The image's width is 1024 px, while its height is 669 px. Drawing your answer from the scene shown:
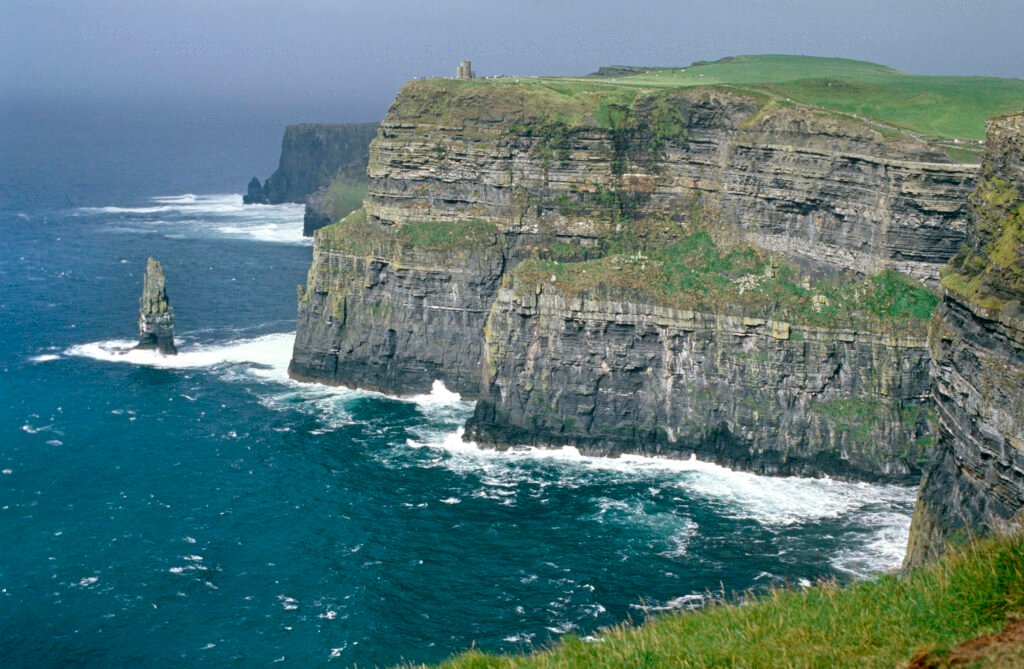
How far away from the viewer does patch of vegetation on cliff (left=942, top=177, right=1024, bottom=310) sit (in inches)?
1122

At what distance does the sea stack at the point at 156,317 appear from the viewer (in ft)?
340

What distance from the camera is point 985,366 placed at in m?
28.3

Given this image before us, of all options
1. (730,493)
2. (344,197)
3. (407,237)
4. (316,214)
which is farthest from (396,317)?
(316,214)

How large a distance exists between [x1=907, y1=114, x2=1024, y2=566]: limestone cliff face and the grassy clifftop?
58.4m

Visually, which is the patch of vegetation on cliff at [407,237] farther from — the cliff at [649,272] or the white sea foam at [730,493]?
the white sea foam at [730,493]

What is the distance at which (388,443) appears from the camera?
8188cm

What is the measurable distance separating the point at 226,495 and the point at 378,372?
2627cm

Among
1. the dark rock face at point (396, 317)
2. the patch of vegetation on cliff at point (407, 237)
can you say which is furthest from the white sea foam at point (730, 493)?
the patch of vegetation on cliff at point (407, 237)

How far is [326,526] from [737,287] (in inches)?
1322

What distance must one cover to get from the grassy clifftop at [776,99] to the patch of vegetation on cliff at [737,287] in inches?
549

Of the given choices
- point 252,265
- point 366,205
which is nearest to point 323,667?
point 366,205

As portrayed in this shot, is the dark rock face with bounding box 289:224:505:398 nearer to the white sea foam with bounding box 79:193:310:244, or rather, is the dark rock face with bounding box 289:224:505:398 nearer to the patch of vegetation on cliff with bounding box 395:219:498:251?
the patch of vegetation on cliff with bounding box 395:219:498:251

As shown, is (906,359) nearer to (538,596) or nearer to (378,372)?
(538,596)

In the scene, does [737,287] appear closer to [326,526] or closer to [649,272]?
[649,272]
